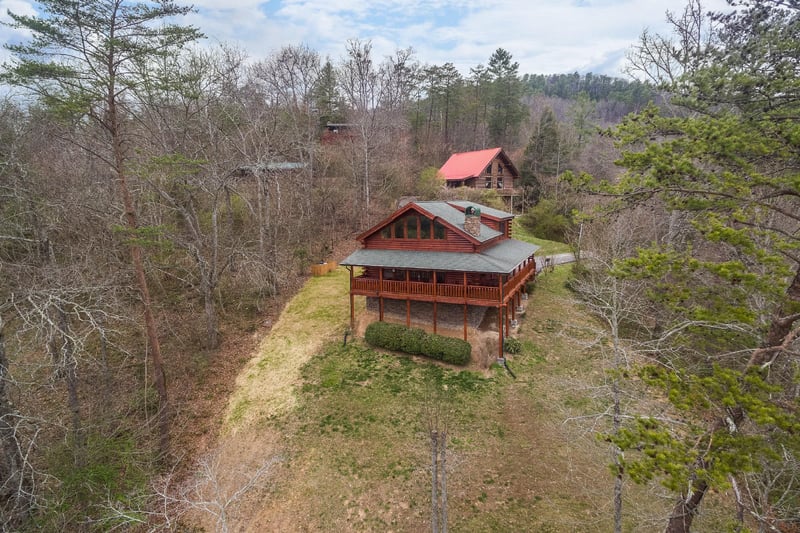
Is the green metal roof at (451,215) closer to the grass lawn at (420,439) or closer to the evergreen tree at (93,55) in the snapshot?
the grass lawn at (420,439)

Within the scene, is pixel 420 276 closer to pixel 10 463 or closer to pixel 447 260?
pixel 447 260

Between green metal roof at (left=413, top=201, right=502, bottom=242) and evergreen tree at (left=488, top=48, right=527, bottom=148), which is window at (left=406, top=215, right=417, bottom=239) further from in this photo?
evergreen tree at (left=488, top=48, right=527, bottom=148)

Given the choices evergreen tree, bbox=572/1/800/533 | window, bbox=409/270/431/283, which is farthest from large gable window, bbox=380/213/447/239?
evergreen tree, bbox=572/1/800/533

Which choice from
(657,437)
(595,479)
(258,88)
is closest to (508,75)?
(258,88)

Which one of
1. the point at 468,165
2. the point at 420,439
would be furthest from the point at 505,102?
the point at 420,439

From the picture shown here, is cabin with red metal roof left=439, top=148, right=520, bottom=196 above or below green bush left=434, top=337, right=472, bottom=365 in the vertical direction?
above

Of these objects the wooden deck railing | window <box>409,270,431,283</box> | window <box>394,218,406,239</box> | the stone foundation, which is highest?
window <box>394,218,406,239</box>
